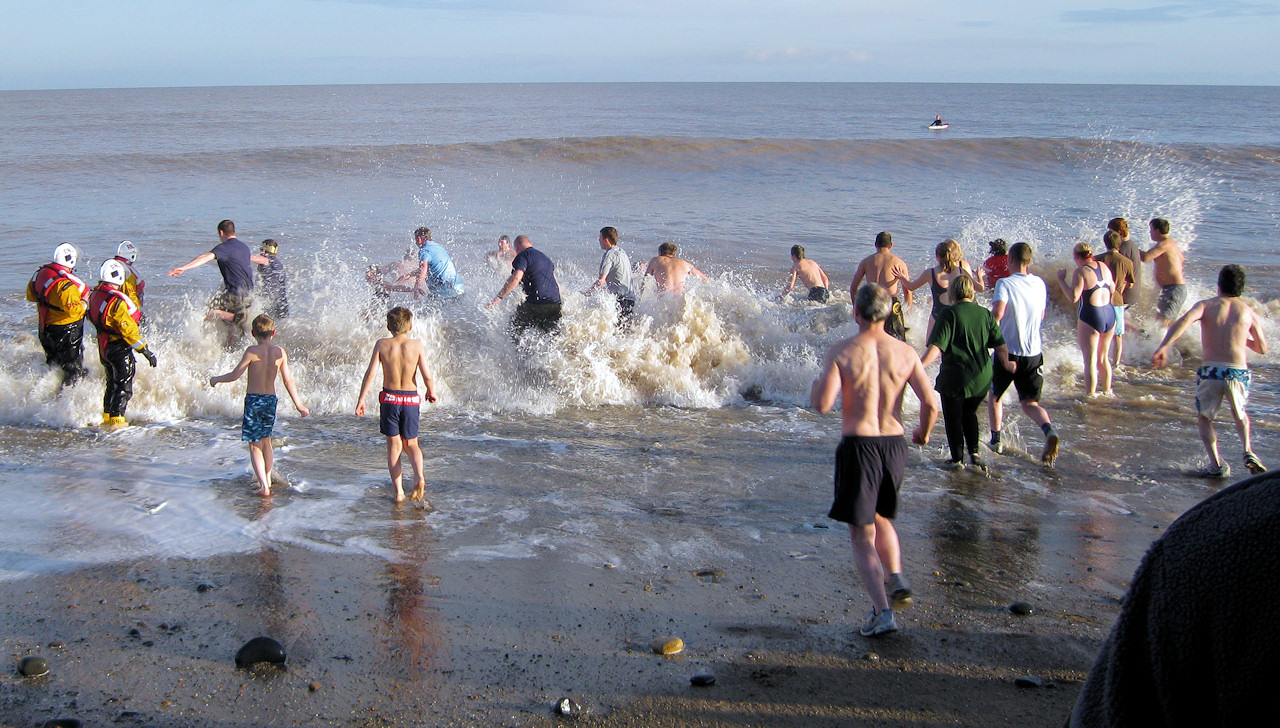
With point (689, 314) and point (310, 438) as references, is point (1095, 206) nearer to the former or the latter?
point (689, 314)

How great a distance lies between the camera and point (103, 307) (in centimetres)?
801

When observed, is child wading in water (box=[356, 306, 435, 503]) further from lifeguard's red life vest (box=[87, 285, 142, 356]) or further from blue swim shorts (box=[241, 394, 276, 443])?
Answer: lifeguard's red life vest (box=[87, 285, 142, 356])

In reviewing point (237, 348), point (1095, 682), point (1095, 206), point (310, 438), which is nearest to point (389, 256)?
point (237, 348)

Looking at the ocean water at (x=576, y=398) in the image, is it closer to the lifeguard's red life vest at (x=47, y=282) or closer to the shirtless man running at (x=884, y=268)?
the lifeguard's red life vest at (x=47, y=282)

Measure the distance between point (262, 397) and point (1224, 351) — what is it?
724cm

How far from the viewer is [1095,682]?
1236mm

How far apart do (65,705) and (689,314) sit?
24.9ft

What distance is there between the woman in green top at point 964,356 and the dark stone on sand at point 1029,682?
2.60m

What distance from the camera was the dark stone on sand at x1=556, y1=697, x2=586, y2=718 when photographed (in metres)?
3.63

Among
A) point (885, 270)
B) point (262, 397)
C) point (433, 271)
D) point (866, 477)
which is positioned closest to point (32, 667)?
point (262, 397)

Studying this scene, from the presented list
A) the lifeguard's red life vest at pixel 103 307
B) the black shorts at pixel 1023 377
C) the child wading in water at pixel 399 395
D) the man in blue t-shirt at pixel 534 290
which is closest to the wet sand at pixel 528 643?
the child wading in water at pixel 399 395

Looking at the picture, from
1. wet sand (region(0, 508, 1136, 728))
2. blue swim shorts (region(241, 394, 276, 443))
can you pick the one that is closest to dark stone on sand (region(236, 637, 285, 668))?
wet sand (region(0, 508, 1136, 728))

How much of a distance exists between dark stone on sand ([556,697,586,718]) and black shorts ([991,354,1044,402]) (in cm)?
472

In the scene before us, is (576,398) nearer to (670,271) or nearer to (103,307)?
(670,271)
